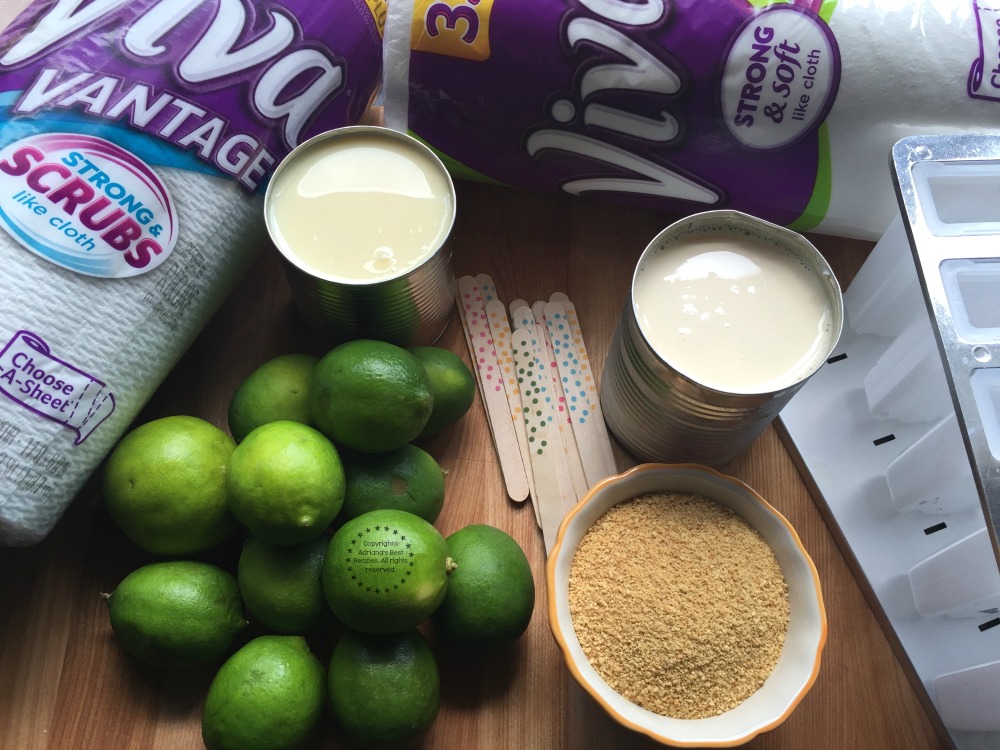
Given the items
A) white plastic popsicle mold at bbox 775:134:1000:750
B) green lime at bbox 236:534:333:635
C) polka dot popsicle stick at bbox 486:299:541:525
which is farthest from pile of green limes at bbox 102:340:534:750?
white plastic popsicle mold at bbox 775:134:1000:750

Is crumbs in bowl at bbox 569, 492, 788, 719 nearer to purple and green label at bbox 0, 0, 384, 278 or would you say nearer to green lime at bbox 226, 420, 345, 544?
green lime at bbox 226, 420, 345, 544

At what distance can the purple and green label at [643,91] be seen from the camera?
2.41ft

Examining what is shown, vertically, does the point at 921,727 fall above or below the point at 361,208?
below

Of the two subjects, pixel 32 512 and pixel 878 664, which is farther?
pixel 878 664

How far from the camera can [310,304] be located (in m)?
0.78

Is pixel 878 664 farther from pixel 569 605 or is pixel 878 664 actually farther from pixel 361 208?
pixel 361 208

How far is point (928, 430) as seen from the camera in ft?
2.66

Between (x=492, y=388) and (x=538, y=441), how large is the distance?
7 cm

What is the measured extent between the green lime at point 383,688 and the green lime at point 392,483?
0.11m

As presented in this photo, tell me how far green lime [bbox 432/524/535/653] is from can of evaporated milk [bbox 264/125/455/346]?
0.23 meters

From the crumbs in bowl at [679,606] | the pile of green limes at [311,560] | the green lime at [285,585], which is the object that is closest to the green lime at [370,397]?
the pile of green limes at [311,560]

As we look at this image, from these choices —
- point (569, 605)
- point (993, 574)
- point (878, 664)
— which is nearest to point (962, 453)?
point (993, 574)

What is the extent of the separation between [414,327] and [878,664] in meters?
0.56

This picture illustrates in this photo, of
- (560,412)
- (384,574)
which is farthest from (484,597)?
(560,412)
